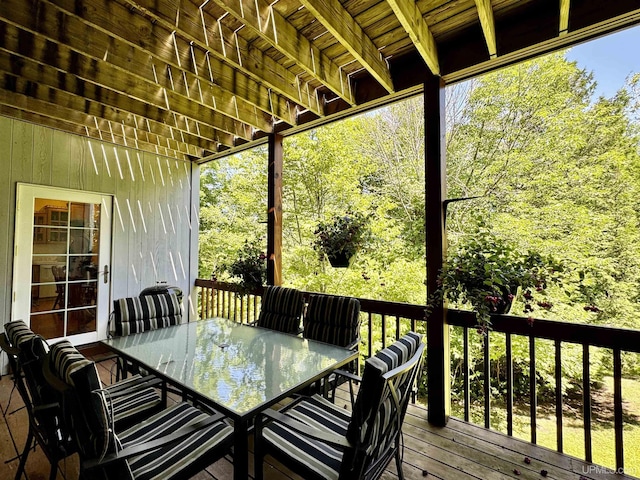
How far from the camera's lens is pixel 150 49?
2232mm

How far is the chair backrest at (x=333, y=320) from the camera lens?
8.39 ft

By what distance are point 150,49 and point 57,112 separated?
2061 mm

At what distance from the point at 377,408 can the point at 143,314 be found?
2.54m

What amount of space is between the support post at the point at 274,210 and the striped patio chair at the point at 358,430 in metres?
2.18

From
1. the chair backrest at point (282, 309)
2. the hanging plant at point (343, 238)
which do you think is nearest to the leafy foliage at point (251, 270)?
the chair backrest at point (282, 309)

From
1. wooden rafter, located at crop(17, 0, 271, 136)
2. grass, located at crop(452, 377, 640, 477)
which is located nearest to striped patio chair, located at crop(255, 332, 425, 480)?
wooden rafter, located at crop(17, 0, 271, 136)

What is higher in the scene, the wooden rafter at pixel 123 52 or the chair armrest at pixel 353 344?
the wooden rafter at pixel 123 52

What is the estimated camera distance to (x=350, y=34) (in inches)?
85.1

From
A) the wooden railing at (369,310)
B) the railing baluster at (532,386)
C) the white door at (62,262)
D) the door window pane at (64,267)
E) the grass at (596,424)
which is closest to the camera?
the railing baluster at (532,386)

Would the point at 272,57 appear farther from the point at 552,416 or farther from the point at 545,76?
the point at 552,416

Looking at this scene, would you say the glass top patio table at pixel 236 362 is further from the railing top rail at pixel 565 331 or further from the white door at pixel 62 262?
the white door at pixel 62 262

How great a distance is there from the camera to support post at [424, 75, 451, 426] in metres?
2.49

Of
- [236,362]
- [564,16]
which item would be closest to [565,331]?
[564,16]

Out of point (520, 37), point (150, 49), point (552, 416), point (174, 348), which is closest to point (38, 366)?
point (174, 348)
